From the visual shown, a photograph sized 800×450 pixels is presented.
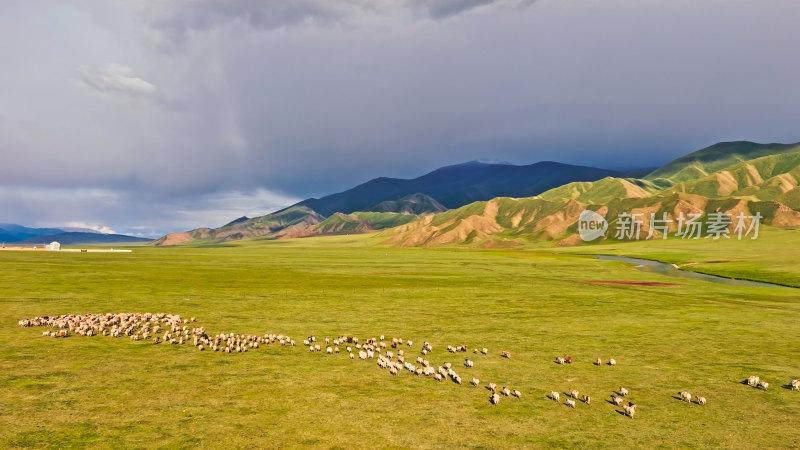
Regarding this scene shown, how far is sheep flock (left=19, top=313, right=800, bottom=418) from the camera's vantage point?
53.5ft

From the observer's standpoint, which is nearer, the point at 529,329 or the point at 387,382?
the point at 387,382

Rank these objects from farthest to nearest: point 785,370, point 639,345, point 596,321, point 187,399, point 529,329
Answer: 1. point 596,321
2. point 529,329
3. point 639,345
4. point 785,370
5. point 187,399

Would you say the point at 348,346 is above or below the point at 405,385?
above

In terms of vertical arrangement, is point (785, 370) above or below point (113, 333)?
below

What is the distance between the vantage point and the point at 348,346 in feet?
77.9

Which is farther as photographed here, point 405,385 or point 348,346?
point 348,346

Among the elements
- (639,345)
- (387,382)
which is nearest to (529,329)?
(639,345)

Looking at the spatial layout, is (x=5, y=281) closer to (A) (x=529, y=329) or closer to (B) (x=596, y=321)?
(A) (x=529, y=329)

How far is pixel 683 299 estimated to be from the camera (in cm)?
4722

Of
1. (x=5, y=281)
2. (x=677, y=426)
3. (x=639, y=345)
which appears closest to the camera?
(x=677, y=426)

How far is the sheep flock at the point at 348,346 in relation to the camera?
16312 mm

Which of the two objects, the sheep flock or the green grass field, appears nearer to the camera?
the green grass field

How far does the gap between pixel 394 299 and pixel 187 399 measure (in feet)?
99.0

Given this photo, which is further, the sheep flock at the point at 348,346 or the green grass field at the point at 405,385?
the sheep flock at the point at 348,346
